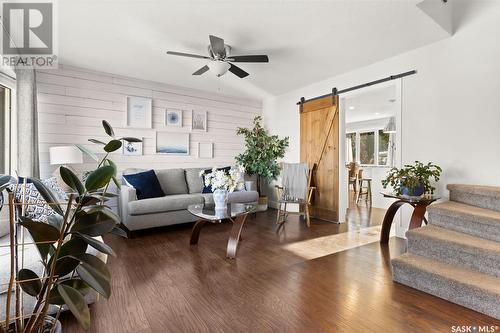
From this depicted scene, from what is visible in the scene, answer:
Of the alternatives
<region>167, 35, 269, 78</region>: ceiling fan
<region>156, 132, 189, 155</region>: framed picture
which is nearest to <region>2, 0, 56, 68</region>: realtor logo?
<region>167, 35, 269, 78</region>: ceiling fan

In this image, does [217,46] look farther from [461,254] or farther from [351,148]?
[351,148]

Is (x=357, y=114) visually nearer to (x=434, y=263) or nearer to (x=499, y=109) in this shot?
(x=499, y=109)

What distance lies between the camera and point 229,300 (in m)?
1.88

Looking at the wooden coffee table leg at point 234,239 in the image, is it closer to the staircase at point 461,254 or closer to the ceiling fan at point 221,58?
the staircase at point 461,254

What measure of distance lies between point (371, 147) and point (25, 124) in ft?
25.3

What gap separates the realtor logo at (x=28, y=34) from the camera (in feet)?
7.98

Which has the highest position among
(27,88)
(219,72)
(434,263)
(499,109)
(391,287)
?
(219,72)

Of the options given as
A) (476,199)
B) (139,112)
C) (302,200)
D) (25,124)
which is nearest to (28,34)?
(25,124)

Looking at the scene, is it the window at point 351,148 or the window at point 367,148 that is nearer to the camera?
the window at point 367,148

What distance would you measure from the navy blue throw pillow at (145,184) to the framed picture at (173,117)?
1.21m

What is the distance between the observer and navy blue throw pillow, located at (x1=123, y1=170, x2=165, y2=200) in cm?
370

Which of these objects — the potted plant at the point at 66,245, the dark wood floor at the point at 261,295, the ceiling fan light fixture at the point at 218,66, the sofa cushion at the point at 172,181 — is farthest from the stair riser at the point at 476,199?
the sofa cushion at the point at 172,181

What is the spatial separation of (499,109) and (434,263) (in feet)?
6.16

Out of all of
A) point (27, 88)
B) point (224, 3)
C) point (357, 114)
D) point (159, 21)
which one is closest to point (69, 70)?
point (27, 88)
